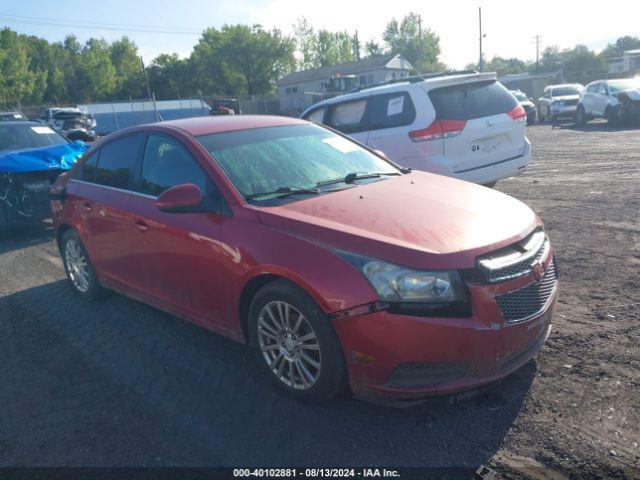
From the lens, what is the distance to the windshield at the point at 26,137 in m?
9.09

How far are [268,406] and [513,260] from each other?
1.69m

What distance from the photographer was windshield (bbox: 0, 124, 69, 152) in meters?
9.09

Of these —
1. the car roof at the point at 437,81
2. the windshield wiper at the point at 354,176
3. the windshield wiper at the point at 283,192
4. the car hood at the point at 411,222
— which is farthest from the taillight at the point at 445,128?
the windshield wiper at the point at 283,192

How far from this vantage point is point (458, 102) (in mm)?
7414

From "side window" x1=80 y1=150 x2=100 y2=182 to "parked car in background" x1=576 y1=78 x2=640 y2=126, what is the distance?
19.8 m

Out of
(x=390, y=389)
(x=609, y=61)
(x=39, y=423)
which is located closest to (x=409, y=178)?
(x=390, y=389)

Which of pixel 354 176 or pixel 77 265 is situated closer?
pixel 354 176

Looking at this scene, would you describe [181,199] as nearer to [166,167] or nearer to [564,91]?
[166,167]

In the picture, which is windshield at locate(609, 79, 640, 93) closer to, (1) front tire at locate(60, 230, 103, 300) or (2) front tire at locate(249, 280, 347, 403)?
(1) front tire at locate(60, 230, 103, 300)

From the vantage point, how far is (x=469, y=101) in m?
7.45

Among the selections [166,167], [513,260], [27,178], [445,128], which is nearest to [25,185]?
[27,178]

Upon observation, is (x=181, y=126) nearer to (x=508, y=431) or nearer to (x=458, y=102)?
(x=508, y=431)

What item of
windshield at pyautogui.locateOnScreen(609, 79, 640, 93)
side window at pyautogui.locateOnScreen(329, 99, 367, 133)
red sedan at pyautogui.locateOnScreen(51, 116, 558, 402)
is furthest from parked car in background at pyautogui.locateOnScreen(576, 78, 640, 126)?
red sedan at pyautogui.locateOnScreen(51, 116, 558, 402)

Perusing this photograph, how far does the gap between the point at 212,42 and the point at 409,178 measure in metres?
78.4
